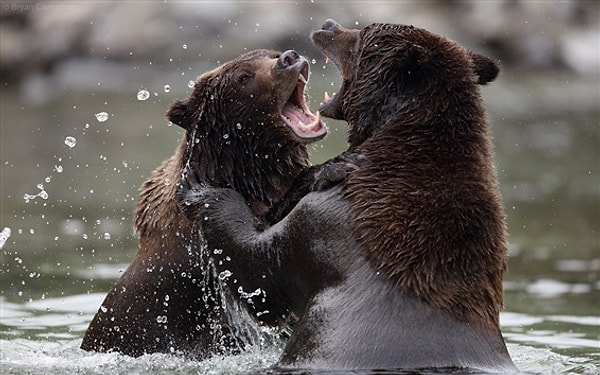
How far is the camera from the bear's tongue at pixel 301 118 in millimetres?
8039

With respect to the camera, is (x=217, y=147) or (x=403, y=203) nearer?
(x=403, y=203)

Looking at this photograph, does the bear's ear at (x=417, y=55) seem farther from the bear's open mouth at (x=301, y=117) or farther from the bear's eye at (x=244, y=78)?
the bear's eye at (x=244, y=78)

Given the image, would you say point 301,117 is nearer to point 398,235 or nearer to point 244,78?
point 244,78

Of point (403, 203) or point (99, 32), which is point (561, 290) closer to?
point (403, 203)

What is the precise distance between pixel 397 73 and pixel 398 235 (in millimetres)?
1020

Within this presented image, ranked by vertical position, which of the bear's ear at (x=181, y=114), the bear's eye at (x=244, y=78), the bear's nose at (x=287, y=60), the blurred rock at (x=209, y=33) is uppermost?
the blurred rock at (x=209, y=33)

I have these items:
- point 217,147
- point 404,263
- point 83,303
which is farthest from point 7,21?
point 404,263

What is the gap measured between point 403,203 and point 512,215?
31.9 feet

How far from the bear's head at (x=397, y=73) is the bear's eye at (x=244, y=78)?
1108 mm

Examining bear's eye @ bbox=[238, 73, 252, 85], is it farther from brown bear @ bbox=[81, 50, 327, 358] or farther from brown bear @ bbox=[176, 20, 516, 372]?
brown bear @ bbox=[176, 20, 516, 372]

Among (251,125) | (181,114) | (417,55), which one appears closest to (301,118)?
(251,125)

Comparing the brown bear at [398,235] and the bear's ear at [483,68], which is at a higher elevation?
the bear's ear at [483,68]

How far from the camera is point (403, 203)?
21.2ft

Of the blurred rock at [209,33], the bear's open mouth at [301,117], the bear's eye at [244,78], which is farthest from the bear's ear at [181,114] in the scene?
the blurred rock at [209,33]
